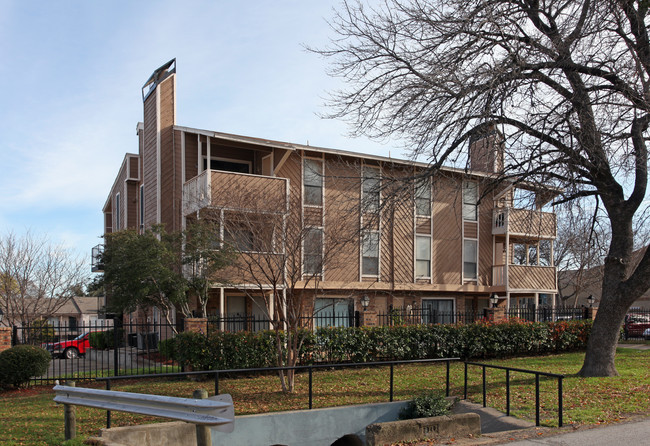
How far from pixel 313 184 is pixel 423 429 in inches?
635

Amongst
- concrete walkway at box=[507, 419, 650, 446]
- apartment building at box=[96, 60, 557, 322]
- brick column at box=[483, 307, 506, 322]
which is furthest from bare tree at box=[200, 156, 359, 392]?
brick column at box=[483, 307, 506, 322]

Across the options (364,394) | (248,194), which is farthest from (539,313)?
(248,194)

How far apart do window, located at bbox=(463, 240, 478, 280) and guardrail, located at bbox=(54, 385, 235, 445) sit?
22.9 m

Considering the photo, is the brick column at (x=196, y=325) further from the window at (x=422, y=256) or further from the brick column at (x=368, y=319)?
the window at (x=422, y=256)

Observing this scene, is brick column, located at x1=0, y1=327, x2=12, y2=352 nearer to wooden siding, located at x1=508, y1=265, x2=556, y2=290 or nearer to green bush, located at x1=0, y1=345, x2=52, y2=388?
green bush, located at x1=0, y1=345, x2=52, y2=388

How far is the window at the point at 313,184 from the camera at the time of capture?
23.8 meters

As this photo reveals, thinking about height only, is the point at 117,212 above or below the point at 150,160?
below

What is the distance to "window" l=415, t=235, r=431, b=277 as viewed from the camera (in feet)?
86.6

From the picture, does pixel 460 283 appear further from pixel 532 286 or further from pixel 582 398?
pixel 582 398

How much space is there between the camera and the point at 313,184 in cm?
2406

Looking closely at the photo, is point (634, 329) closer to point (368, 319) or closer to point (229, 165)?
point (368, 319)

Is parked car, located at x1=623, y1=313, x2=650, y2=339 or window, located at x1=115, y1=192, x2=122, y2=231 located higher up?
window, located at x1=115, y1=192, x2=122, y2=231

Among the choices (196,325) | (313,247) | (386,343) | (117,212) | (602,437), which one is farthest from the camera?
(117,212)

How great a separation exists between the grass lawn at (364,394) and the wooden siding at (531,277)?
11157 mm
